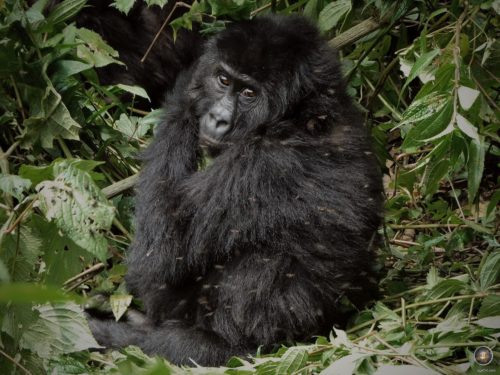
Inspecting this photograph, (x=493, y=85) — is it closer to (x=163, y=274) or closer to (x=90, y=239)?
(x=163, y=274)

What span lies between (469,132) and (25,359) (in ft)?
5.65

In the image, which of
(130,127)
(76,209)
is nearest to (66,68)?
(130,127)

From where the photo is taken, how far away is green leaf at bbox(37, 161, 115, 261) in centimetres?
246

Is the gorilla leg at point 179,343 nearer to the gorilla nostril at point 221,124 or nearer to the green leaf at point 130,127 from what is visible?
the gorilla nostril at point 221,124

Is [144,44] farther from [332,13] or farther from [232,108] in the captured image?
[232,108]

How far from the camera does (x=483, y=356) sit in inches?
106

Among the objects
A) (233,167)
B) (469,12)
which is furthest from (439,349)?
(469,12)

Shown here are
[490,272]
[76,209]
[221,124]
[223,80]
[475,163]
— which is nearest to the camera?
[76,209]

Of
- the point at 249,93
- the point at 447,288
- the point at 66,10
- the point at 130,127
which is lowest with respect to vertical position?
the point at 447,288

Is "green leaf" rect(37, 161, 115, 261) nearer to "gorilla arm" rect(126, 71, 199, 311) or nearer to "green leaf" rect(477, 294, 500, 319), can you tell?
"gorilla arm" rect(126, 71, 199, 311)

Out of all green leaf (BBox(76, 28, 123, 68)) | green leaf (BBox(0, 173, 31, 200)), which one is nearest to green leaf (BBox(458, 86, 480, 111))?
green leaf (BBox(0, 173, 31, 200))

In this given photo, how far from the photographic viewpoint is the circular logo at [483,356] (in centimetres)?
265

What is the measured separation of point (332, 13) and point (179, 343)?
185cm

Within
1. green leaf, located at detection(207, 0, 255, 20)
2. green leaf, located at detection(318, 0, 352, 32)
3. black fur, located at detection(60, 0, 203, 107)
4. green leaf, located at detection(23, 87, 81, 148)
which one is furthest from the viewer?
black fur, located at detection(60, 0, 203, 107)
